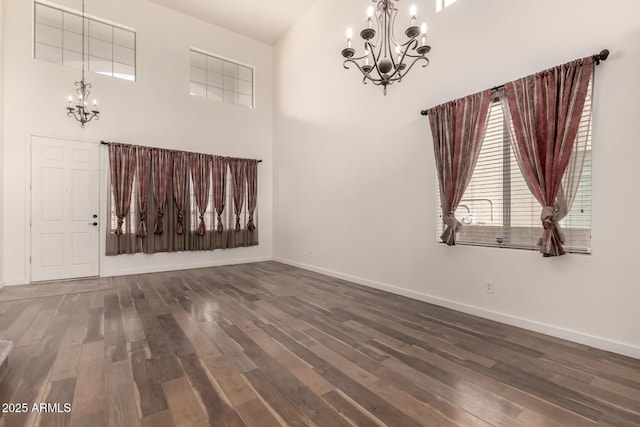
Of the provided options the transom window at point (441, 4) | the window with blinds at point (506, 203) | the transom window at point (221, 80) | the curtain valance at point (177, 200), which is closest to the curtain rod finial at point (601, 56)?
the window with blinds at point (506, 203)

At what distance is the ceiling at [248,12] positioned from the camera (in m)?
6.19

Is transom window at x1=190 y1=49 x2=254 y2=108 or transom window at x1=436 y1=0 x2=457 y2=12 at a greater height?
transom window at x1=190 y1=49 x2=254 y2=108

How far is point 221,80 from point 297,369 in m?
6.85

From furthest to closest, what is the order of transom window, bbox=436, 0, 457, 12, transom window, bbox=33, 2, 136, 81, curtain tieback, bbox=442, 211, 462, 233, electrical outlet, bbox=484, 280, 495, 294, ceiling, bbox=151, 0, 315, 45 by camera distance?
1. ceiling, bbox=151, 0, 315, 45
2. transom window, bbox=33, 2, 136, 81
3. transom window, bbox=436, 0, 457, 12
4. curtain tieback, bbox=442, 211, 462, 233
5. electrical outlet, bbox=484, 280, 495, 294

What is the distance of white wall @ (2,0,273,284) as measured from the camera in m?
5.02

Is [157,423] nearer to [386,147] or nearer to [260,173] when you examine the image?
[386,147]

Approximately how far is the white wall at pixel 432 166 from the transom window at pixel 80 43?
3287 millimetres

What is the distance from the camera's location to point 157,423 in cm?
172

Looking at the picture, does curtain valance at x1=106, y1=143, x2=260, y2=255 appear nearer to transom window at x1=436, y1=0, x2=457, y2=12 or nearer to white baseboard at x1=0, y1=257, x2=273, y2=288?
white baseboard at x1=0, y1=257, x2=273, y2=288

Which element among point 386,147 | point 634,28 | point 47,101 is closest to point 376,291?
point 386,147

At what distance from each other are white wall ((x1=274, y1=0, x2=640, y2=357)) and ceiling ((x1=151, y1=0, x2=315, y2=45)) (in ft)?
0.95

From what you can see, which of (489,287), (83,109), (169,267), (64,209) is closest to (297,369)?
(489,287)

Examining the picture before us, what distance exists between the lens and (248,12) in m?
6.46

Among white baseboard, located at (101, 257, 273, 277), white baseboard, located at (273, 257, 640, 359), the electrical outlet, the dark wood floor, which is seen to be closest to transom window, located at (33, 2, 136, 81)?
white baseboard, located at (101, 257, 273, 277)
